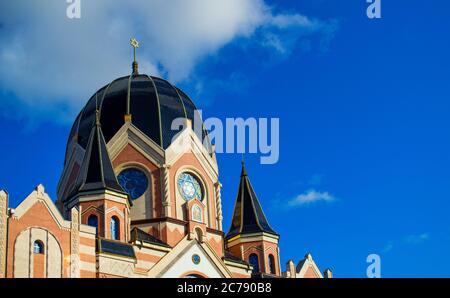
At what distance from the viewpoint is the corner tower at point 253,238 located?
47.5m

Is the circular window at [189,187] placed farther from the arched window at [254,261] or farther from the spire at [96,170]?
the spire at [96,170]

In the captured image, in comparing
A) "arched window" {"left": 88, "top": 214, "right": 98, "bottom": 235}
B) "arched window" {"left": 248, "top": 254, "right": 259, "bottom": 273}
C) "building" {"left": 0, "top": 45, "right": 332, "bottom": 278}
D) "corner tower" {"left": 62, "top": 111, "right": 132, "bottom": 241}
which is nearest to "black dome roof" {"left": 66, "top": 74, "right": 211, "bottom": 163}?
"building" {"left": 0, "top": 45, "right": 332, "bottom": 278}

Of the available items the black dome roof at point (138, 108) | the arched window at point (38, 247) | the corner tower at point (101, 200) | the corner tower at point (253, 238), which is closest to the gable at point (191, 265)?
the corner tower at point (101, 200)

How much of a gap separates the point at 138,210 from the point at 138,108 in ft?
24.3

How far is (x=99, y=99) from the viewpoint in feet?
163

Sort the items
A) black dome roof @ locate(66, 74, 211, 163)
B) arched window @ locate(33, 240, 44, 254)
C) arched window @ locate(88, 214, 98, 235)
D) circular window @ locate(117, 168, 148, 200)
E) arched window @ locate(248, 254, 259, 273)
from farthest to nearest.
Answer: black dome roof @ locate(66, 74, 211, 163) < arched window @ locate(248, 254, 259, 273) < circular window @ locate(117, 168, 148, 200) < arched window @ locate(88, 214, 98, 235) < arched window @ locate(33, 240, 44, 254)

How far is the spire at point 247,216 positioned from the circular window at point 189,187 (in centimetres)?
354

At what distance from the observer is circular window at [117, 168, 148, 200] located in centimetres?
4541

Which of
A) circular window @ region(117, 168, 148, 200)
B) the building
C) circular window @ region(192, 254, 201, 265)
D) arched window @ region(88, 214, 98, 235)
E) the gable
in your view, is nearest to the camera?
the building

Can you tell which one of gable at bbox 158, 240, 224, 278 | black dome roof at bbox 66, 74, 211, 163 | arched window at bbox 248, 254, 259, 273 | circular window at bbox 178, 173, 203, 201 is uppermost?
black dome roof at bbox 66, 74, 211, 163

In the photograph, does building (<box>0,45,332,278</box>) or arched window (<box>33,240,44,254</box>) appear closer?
arched window (<box>33,240,44,254</box>)

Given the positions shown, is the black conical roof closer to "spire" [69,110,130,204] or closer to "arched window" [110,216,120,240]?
"spire" [69,110,130,204]
